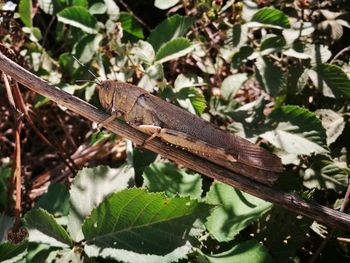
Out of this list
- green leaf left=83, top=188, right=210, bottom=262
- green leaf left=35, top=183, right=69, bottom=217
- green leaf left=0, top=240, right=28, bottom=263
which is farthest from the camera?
green leaf left=35, top=183, right=69, bottom=217

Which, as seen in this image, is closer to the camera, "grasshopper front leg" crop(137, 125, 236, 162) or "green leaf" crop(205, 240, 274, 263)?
"green leaf" crop(205, 240, 274, 263)

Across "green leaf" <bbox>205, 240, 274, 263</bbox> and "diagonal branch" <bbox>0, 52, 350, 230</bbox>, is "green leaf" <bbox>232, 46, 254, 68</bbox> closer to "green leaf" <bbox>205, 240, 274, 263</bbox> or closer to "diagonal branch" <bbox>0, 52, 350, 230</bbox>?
"diagonal branch" <bbox>0, 52, 350, 230</bbox>

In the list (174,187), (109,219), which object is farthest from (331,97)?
(109,219)

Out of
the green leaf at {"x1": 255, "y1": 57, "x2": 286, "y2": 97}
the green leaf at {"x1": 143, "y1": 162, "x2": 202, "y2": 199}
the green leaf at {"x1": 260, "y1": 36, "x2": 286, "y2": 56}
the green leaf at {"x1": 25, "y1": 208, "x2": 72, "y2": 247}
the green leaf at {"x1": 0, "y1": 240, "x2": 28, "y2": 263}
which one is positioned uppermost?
the green leaf at {"x1": 260, "y1": 36, "x2": 286, "y2": 56}

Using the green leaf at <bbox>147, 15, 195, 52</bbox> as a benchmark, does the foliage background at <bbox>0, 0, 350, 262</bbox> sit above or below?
below

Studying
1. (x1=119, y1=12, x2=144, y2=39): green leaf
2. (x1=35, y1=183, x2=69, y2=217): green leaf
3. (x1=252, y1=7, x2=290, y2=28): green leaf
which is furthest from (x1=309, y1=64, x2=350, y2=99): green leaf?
(x1=35, y1=183, x2=69, y2=217): green leaf

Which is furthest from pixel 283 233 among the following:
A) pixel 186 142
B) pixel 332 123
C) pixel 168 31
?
pixel 168 31
